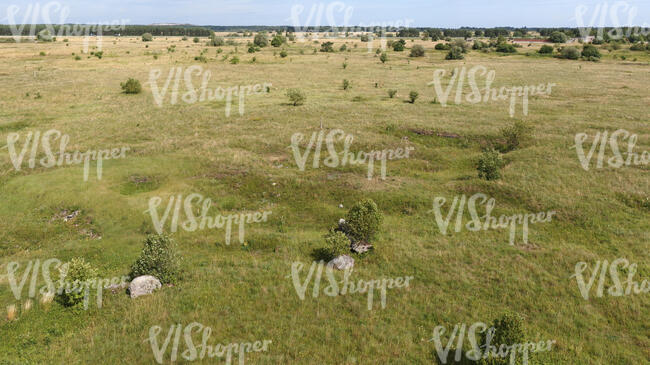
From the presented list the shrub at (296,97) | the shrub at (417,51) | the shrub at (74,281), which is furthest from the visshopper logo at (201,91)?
the shrub at (417,51)

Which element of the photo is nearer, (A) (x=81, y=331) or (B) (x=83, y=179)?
(A) (x=81, y=331)

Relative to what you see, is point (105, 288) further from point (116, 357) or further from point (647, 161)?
point (647, 161)

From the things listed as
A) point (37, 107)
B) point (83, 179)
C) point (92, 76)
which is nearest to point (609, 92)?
point (83, 179)

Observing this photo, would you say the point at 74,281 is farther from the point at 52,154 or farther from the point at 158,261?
the point at 52,154

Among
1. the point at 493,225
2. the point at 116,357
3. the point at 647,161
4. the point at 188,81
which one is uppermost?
the point at 188,81

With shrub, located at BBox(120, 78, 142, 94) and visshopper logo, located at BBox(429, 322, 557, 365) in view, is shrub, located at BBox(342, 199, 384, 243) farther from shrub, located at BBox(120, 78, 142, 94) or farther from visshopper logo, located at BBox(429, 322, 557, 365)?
shrub, located at BBox(120, 78, 142, 94)

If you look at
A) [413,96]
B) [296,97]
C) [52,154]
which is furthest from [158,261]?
[413,96]

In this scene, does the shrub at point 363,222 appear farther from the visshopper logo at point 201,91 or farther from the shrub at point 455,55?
the shrub at point 455,55

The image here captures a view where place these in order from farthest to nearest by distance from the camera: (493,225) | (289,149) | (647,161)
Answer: (289,149), (647,161), (493,225)
